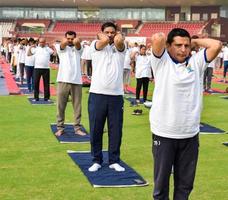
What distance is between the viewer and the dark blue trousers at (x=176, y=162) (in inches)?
173

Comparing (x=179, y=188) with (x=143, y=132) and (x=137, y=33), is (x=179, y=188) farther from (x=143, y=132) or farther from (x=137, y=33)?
(x=137, y=33)

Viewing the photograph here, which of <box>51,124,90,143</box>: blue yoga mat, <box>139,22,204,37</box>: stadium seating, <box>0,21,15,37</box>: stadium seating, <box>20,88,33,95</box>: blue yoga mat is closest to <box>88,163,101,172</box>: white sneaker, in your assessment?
<box>51,124,90,143</box>: blue yoga mat

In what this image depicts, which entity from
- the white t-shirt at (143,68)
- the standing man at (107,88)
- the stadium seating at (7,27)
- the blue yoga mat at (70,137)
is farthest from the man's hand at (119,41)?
the stadium seating at (7,27)

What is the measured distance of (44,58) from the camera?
14.0 m

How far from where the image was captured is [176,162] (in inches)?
177

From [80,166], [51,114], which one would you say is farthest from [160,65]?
[51,114]

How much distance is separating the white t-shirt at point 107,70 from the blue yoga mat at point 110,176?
101cm

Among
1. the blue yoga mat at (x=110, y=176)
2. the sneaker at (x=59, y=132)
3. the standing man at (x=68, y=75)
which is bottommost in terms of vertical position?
the blue yoga mat at (x=110, y=176)

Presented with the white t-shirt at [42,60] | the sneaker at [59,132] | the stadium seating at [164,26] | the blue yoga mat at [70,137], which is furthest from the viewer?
the stadium seating at [164,26]

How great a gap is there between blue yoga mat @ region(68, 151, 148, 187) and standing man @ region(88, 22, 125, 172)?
0.11 m

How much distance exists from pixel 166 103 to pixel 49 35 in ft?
173

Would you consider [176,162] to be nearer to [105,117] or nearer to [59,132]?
[105,117]

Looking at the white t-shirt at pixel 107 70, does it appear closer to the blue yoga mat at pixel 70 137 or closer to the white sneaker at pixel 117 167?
the white sneaker at pixel 117 167

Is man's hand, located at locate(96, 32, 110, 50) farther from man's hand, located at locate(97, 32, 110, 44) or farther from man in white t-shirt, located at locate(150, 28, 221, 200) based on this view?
man in white t-shirt, located at locate(150, 28, 221, 200)
